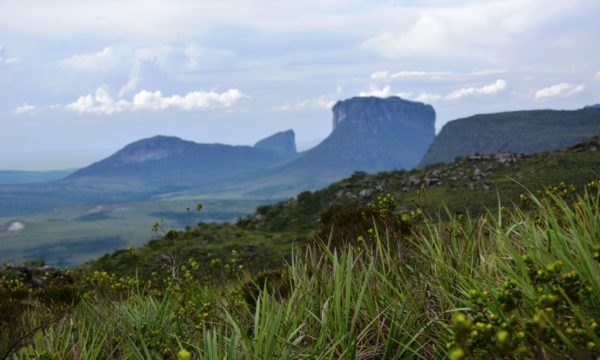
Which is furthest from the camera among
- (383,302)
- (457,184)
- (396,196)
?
(396,196)

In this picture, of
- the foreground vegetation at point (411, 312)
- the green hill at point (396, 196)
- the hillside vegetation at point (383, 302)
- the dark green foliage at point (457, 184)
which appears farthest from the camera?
the dark green foliage at point (457, 184)

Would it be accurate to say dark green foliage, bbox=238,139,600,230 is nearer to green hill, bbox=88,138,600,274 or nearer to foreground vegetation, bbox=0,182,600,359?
green hill, bbox=88,138,600,274

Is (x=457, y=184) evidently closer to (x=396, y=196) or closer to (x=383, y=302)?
(x=396, y=196)

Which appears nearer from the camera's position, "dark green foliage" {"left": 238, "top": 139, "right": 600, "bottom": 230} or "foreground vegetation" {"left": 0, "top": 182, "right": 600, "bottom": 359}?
"foreground vegetation" {"left": 0, "top": 182, "right": 600, "bottom": 359}

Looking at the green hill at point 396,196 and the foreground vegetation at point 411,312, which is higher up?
the foreground vegetation at point 411,312

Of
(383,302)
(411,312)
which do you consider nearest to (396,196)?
(383,302)

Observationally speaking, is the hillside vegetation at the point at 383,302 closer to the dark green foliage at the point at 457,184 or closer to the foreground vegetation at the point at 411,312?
the foreground vegetation at the point at 411,312

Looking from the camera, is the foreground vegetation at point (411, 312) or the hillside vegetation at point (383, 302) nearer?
the foreground vegetation at point (411, 312)

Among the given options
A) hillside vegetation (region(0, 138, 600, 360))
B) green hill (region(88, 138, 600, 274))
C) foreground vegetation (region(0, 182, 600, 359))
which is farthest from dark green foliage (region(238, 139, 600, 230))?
foreground vegetation (region(0, 182, 600, 359))

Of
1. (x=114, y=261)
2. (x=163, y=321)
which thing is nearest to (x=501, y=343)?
(x=163, y=321)

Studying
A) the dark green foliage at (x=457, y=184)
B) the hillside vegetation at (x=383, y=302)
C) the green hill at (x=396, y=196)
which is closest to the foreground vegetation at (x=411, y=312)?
the hillside vegetation at (x=383, y=302)

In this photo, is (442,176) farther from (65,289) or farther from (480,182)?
(65,289)

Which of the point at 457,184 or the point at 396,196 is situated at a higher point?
the point at 457,184

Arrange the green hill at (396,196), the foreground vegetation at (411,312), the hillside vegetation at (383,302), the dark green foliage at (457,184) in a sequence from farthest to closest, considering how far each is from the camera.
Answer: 1. the dark green foliage at (457,184)
2. the green hill at (396,196)
3. the hillside vegetation at (383,302)
4. the foreground vegetation at (411,312)
